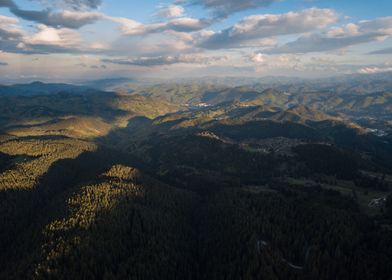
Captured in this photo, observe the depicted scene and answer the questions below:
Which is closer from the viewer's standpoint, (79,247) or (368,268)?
(368,268)

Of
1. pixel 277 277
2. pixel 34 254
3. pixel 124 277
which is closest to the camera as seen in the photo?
pixel 277 277

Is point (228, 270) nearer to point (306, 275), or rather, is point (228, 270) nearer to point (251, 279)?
point (251, 279)

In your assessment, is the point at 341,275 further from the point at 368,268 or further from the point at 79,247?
the point at 79,247

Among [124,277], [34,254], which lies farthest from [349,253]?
[34,254]

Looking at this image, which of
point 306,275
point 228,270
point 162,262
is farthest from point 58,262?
point 306,275

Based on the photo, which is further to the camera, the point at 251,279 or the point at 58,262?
the point at 58,262

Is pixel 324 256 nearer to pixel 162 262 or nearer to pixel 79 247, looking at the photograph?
pixel 162 262

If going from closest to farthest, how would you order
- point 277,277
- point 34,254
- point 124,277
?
point 277,277
point 124,277
point 34,254
